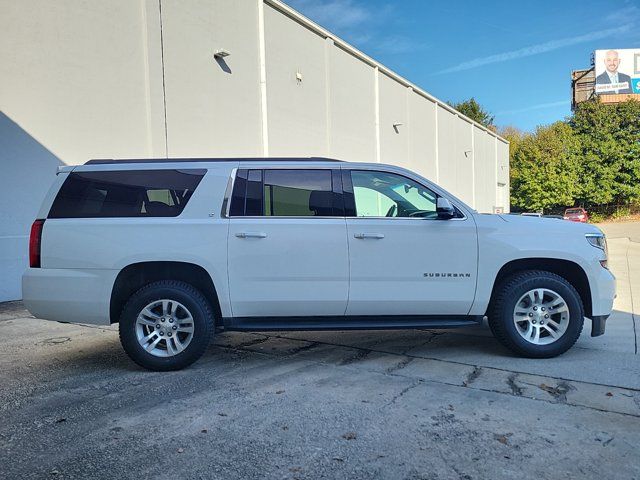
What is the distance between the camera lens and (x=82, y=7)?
973 centimetres

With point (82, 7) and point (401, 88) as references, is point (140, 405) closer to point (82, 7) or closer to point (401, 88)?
point (82, 7)

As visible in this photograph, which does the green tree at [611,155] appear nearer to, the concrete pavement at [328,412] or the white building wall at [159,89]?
the white building wall at [159,89]

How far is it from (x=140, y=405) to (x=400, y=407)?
6.82ft

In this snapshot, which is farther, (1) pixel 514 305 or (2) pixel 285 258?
(1) pixel 514 305

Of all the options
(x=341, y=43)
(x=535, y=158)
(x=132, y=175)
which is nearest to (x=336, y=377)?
(x=132, y=175)

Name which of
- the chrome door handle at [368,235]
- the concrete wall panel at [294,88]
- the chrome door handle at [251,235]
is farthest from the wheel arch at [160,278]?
the concrete wall panel at [294,88]

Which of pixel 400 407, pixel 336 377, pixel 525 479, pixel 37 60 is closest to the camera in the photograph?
pixel 525 479

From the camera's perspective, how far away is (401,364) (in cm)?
498

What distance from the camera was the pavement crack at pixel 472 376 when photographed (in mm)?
4392

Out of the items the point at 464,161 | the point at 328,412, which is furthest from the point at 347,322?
the point at 464,161

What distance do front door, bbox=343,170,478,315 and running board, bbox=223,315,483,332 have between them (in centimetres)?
7

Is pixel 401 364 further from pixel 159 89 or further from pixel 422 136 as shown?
pixel 422 136

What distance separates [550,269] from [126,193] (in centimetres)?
439

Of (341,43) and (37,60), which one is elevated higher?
(341,43)
